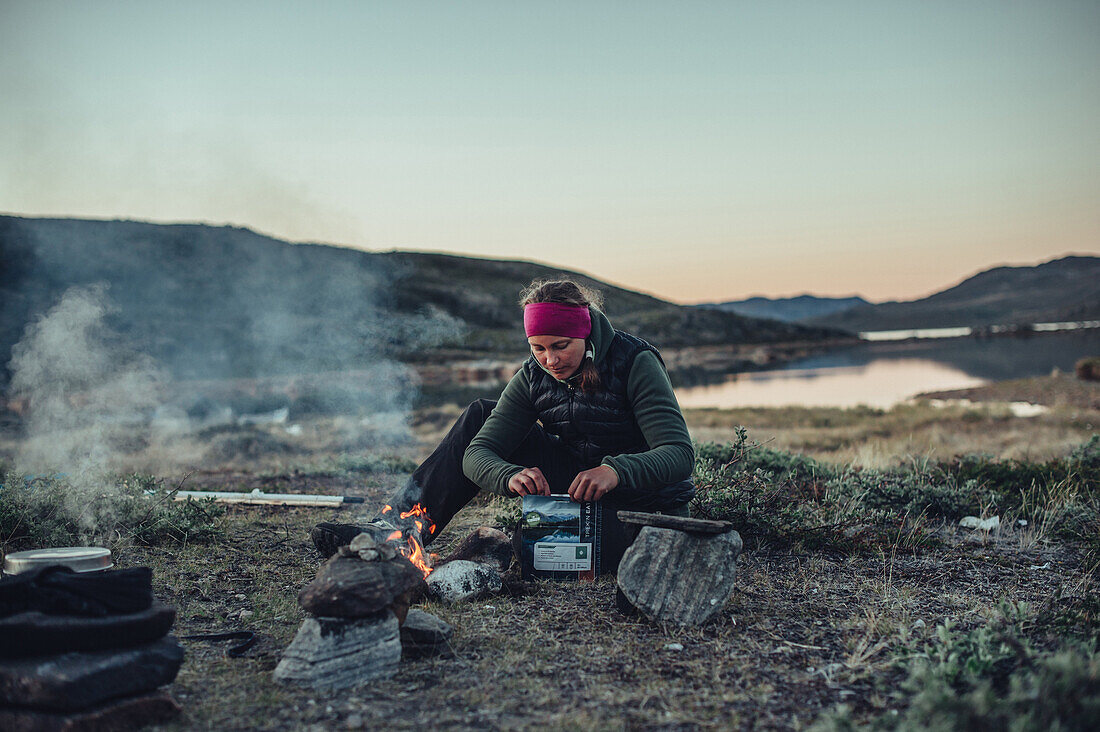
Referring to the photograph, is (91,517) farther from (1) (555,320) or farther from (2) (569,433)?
(1) (555,320)

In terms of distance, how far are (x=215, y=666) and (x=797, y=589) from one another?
3045mm

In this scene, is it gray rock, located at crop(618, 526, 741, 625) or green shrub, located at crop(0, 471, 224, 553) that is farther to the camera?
green shrub, located at crop(0, 471, 224, 553)

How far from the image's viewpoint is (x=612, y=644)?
3334mm

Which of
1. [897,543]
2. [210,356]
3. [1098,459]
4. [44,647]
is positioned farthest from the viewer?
[210,356]

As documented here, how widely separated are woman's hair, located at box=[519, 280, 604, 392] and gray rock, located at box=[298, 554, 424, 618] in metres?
1.55

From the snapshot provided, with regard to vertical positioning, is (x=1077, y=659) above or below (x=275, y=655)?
above

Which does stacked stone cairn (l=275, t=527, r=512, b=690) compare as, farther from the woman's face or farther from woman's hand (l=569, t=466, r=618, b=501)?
the woman's face

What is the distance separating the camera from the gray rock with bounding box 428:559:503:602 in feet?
13.1

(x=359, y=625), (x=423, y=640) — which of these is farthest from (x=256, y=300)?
(x=359, y=625)

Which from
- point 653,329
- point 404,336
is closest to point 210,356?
point 404,336

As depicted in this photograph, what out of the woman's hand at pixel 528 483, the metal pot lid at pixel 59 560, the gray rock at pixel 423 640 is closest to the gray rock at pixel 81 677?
the metal pot lid at pixel 59 560

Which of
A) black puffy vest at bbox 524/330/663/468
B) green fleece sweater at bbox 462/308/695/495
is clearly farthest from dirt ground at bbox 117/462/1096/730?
black puffy vest at bbox 524/330/663/468

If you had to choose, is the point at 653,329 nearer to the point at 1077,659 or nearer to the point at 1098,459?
the point at 1098,459

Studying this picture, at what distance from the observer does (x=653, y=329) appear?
73812 mm
